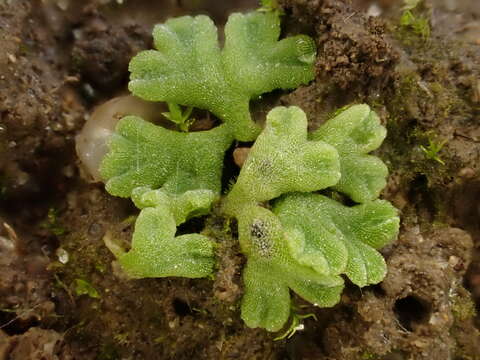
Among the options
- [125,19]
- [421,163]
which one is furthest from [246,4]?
→ [421,163]

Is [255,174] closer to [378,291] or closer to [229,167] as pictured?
[229,167]

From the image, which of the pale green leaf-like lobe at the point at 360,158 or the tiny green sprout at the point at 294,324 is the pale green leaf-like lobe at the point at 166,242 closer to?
the tiny green sprout at the point at 294,324

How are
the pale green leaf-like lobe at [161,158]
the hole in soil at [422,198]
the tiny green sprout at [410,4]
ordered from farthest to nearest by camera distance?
the tiny green sprout at [410,4], the hole in soil at [422,198], the pale green leaf-like lobe at [161,158]

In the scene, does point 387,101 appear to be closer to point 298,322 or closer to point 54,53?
point 298,322

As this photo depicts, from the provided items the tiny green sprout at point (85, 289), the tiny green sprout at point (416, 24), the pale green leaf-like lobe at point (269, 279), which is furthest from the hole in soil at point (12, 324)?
the tiny green sprout at point (416, 24)

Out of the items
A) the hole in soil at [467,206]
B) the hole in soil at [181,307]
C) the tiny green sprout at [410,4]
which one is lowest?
the hole in soil at [181,307]

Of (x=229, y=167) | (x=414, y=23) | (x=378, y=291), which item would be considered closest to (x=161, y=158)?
(x=229, y=167)

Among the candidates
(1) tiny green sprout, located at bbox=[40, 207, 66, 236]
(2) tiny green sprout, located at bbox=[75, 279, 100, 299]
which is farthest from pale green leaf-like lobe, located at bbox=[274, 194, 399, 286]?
(1) tiny green sprout, located at bbox=[40, 207, 66, 236]
